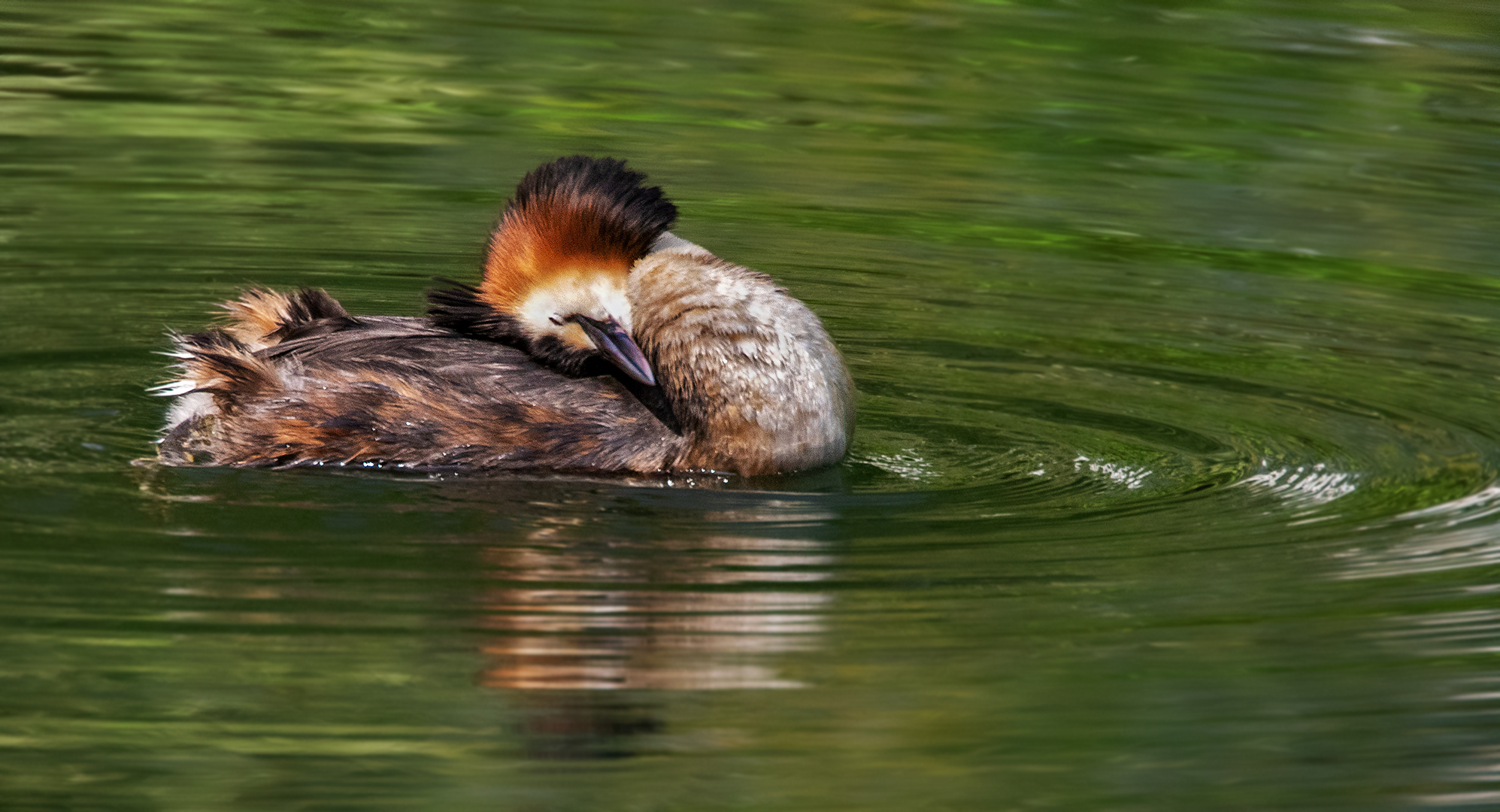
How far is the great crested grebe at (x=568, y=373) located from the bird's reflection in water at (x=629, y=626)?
0.73 m

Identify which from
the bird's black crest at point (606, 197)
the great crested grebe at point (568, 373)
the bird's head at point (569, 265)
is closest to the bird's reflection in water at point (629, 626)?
the great crested grebe at point (568, 373)

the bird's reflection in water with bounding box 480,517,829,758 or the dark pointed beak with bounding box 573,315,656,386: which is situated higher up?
the dark pointed beak with bounding box 573,315,656,386

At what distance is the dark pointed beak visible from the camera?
638cm

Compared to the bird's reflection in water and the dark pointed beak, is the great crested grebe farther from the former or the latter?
the bird's reflection in water

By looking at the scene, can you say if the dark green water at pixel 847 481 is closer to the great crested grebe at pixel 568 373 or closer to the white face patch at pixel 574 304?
the great crested grebe at pixel 568 373

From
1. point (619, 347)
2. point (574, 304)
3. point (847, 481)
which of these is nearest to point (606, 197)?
point (574, 304)

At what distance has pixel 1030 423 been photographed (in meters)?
6.97

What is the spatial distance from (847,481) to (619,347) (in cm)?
80

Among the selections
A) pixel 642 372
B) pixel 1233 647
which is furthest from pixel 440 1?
pixel 1233 647

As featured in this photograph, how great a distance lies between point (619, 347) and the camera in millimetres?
6402

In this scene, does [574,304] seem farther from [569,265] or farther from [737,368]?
[737,368]

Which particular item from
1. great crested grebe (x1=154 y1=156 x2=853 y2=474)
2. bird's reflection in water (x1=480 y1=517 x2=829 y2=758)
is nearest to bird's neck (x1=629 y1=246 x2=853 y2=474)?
great crested grebe (x1=154 y1=156 x2=853 y2=474)

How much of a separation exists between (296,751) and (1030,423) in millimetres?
3242

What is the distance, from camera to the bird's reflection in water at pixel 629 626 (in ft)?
15.0
